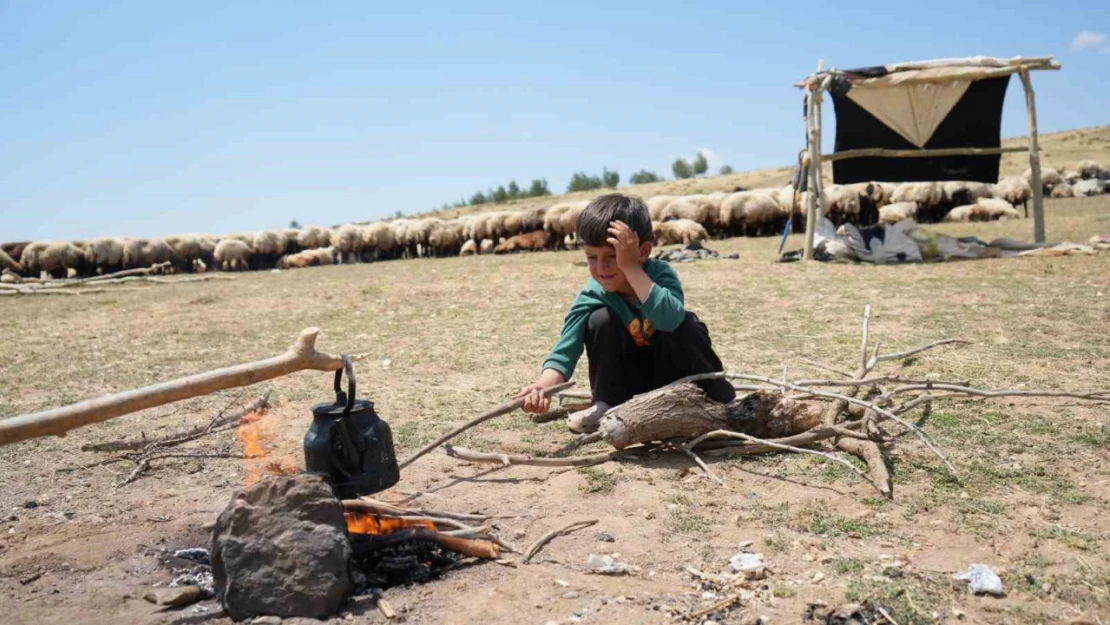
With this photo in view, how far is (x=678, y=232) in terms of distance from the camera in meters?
19.7

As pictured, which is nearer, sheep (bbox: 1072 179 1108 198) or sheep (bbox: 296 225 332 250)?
sheep (bbox: 1072 179 1108 198)

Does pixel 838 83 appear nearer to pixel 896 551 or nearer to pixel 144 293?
pixel 896 551

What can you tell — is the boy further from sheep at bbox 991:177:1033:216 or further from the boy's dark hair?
sheep at bbox 991:177:1033:216

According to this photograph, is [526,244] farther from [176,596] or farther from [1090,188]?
[176,596]

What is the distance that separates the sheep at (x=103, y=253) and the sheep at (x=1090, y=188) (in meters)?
31.4

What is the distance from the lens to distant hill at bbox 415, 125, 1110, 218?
1528 inches

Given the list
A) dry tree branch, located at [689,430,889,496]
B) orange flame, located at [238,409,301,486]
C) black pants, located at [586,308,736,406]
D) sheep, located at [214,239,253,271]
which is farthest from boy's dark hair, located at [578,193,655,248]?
sheep, located at [214,239,253,271]

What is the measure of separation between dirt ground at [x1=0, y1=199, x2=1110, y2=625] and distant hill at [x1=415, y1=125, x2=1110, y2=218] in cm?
3330

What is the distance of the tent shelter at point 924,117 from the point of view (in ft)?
39.5

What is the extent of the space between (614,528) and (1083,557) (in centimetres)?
139

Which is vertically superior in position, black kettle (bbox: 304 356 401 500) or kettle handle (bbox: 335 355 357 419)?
kettle handle (bbox: 335 355 357 419)

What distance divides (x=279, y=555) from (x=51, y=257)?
2871 centimetres

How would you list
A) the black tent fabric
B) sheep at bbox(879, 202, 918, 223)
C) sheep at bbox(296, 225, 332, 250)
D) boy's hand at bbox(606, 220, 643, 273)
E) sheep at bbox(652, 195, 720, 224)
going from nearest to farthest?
boy's hand at bbox(606, 220, 643, 273)
the black tent fabric
sheep at bbox(652, 195, 720, 224)
sheep at bbox(879, 202, 918, 223)
sheep at bbox(296, 225, 332, 250)

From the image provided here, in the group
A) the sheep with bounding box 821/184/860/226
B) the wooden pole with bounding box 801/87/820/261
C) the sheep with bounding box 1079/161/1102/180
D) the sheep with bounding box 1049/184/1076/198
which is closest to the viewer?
the wooden pole with bounding box 801/87/820/261
